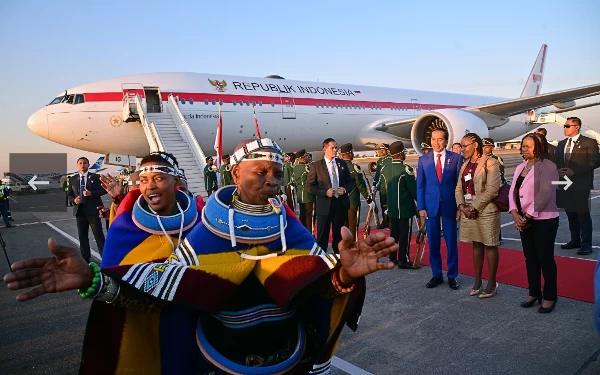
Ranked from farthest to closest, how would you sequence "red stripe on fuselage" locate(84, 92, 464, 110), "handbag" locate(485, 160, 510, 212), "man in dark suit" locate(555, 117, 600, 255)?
"red stripe on fuselage" locate(84, 92, 464, 110) → "man in dark suit" locate(555, 117, 600, 255) → "handbag" locate(485, 160, 510, 212)

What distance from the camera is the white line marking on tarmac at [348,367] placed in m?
3.06

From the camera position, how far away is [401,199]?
590cm

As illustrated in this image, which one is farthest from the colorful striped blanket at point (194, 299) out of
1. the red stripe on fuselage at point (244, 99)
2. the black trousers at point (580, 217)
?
the red stripe on fuselage at point (244, 99)

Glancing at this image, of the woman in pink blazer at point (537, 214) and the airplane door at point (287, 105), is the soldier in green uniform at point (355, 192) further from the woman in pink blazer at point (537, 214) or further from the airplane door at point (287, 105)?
the airplane door at point (287, 105)

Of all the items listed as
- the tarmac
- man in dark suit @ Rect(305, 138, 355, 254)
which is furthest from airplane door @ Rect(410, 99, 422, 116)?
the tarmac

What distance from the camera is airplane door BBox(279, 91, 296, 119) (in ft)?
50.0

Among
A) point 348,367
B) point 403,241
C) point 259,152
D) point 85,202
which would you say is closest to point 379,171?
point 403,241

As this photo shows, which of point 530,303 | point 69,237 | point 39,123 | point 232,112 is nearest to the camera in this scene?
point 530,303

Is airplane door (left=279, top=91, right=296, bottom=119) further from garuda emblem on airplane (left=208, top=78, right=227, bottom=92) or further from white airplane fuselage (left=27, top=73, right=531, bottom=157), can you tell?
garuda emblem on airplane (left=208, top=78, right=227, bottom=92)

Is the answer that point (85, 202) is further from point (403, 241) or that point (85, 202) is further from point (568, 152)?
point (568, 152)

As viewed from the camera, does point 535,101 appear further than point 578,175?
Yes

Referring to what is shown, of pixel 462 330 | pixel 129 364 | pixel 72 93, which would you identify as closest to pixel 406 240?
pixel 462 330

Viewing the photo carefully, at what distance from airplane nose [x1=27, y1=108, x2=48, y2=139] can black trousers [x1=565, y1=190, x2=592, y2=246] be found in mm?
13796

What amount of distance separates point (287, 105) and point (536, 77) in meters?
21.7
